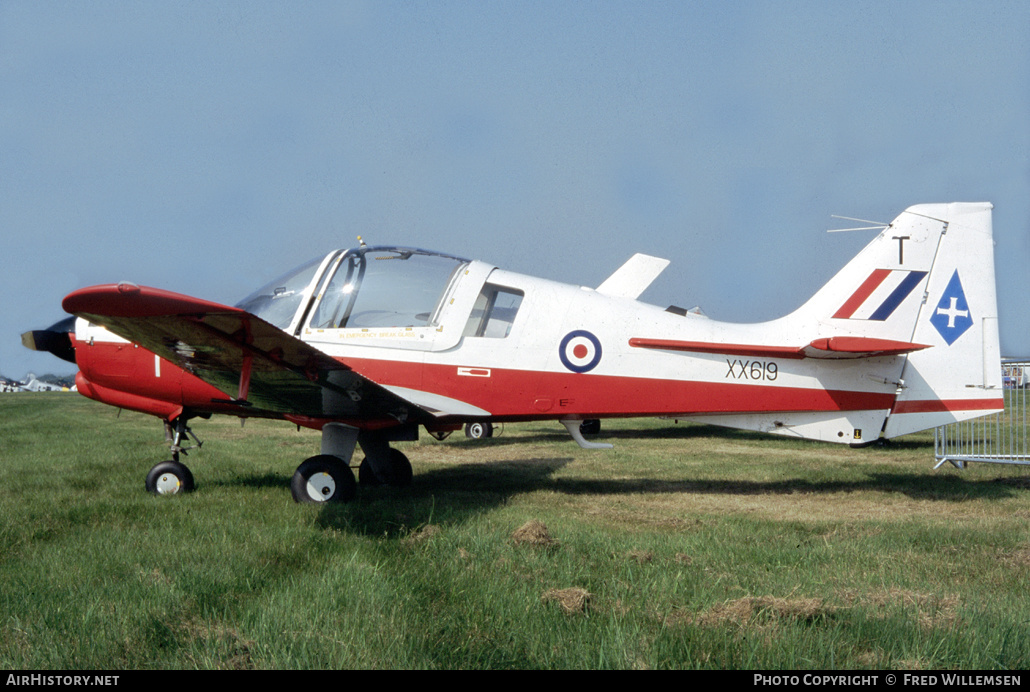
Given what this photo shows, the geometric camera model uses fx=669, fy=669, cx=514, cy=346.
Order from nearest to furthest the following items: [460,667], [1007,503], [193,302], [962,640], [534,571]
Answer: [460,667], [962,640], [534,571], [193,302], [1007,503]

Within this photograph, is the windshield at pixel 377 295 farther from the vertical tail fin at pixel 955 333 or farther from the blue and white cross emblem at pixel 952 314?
the blue and white cross emblem at pixel 952 314

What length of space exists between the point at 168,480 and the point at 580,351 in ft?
13.6

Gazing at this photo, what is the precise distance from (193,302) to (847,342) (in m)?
5.47

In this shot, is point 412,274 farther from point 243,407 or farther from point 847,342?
point 847,342

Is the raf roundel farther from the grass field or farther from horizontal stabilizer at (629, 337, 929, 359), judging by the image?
the grass field

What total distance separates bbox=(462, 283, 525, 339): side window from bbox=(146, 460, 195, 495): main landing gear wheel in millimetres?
3045

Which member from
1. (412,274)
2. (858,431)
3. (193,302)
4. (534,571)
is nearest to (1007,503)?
(858,431)

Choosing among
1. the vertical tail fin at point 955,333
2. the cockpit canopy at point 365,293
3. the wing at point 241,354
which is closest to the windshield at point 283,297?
the cockpit canopy at point 365,293

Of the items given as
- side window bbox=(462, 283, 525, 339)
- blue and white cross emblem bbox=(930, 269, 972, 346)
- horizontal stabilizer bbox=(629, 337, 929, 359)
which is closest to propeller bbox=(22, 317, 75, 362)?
side window bbox=(462, 283, 525, 339)

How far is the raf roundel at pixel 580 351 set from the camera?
6.39m

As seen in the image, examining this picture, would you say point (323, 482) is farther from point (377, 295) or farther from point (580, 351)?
point (580, 351)

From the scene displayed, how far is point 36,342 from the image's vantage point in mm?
6867

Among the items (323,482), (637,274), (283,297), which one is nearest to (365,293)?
(283,297)

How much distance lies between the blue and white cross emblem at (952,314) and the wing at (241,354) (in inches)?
201
